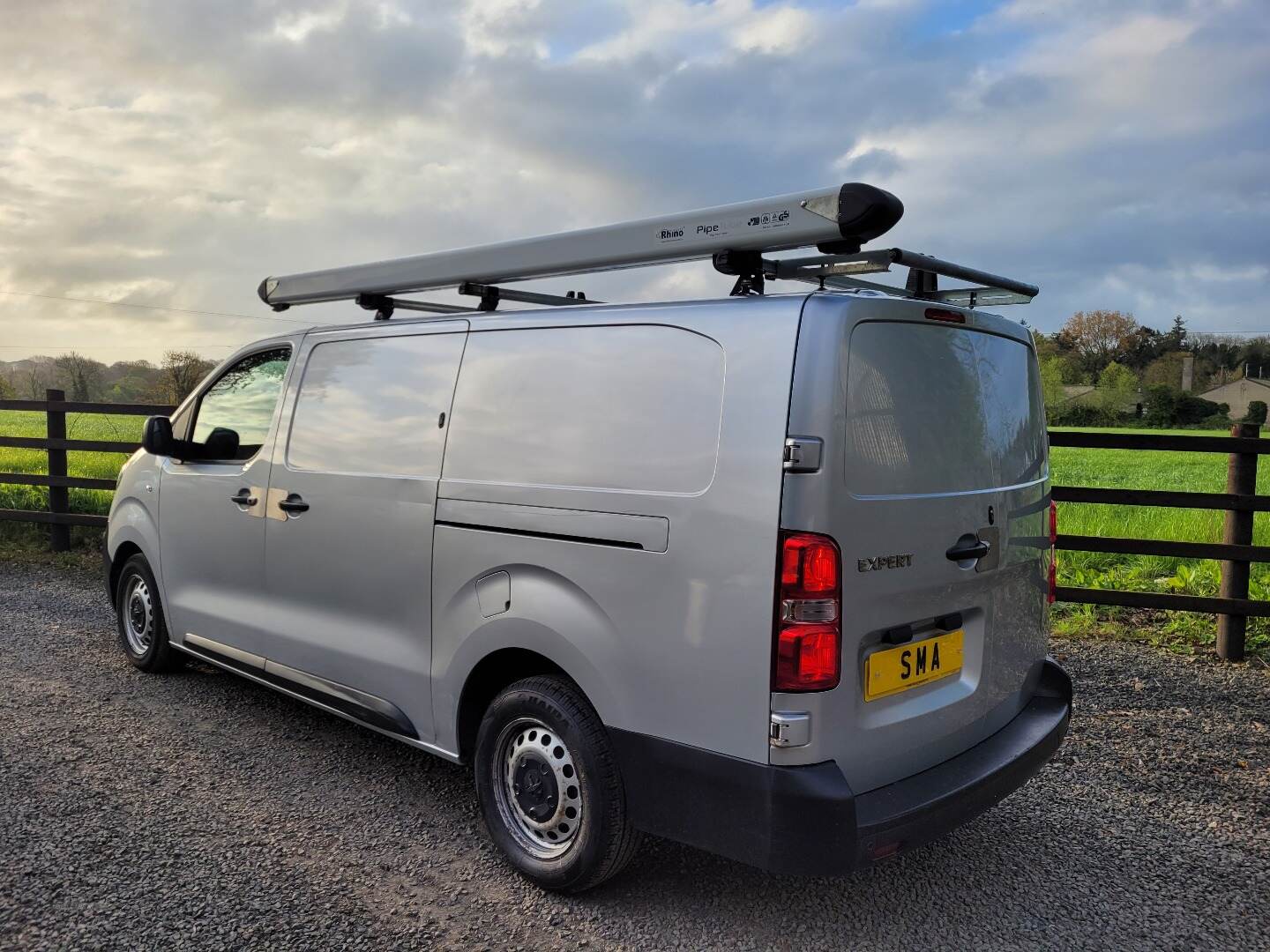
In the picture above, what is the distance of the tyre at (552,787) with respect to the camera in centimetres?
284

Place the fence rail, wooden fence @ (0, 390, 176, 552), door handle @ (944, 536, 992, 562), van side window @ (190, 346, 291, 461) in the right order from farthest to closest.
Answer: wooden fence @ (0, 390, 176, 552), the fence rail, van side window @ (190, 346, 291, 461), door handle @ (944, 536, 992, 562)

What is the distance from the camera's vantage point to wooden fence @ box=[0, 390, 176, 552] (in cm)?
897

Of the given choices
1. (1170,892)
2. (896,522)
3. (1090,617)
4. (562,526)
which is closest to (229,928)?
(562,526)

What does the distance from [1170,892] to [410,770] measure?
9.62 feet

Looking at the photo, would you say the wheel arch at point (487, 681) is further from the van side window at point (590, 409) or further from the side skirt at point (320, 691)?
the van side window at point (590, 409)

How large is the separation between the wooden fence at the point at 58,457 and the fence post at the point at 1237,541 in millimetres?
8916

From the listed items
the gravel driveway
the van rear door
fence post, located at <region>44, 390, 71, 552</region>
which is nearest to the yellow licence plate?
the van rear door

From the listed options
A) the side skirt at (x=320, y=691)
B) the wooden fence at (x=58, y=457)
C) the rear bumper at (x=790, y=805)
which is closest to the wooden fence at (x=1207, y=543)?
the rear bumper at (x=790, y=805)

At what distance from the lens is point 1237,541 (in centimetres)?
605

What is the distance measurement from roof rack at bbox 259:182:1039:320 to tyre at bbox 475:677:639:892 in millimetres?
1437

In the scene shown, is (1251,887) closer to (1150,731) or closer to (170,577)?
(1150,731)

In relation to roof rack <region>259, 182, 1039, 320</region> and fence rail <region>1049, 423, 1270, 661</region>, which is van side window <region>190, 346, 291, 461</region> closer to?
roof rack <region>259, 182, 1039, 320</region>

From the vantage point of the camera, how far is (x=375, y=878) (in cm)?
316

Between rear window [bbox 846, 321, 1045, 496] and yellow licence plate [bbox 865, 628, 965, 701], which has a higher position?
rear window [bbox 846, 321, 1045, 496]
